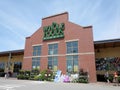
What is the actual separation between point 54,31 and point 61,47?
13.2ft

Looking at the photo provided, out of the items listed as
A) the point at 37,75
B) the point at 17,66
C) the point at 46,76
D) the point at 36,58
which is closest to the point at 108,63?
the point at 46,76

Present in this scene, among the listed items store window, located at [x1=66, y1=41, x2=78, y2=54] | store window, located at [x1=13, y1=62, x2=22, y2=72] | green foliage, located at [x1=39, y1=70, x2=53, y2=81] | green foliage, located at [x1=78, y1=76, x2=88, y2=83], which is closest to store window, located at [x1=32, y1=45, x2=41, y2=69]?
green foliage, located at [x1=39, y1=70, x2=53, y2=81]

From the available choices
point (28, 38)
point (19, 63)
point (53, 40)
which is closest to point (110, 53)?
point (53, 40)

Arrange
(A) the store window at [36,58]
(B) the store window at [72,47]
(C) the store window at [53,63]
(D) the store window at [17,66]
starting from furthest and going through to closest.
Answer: (D) the store window at [17,66] → (A) the store window at [36,58] → (C) the store window at [53,63] → (B) the store window at [72,47]

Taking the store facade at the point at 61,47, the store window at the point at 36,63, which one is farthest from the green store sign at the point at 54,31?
the store window at the point at 36,63

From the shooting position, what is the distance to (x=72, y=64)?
88.2 feet

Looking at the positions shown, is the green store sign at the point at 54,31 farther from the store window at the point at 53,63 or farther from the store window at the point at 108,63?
the store window at the point at 108,63

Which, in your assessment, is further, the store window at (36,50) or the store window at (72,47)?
the store window at (36,50)

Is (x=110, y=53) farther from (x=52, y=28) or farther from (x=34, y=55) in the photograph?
(x=34, y=55)

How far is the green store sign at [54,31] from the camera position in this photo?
29462 mm

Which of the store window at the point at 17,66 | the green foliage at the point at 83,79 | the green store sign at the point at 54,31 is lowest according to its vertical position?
the green foliage at the point at 83,79

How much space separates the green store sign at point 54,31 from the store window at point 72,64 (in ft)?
16.1

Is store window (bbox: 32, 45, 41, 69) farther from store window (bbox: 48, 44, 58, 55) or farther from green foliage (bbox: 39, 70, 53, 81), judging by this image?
green foliage (bbox: 39, 70, 53, 81)

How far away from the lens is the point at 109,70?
1060 inches
